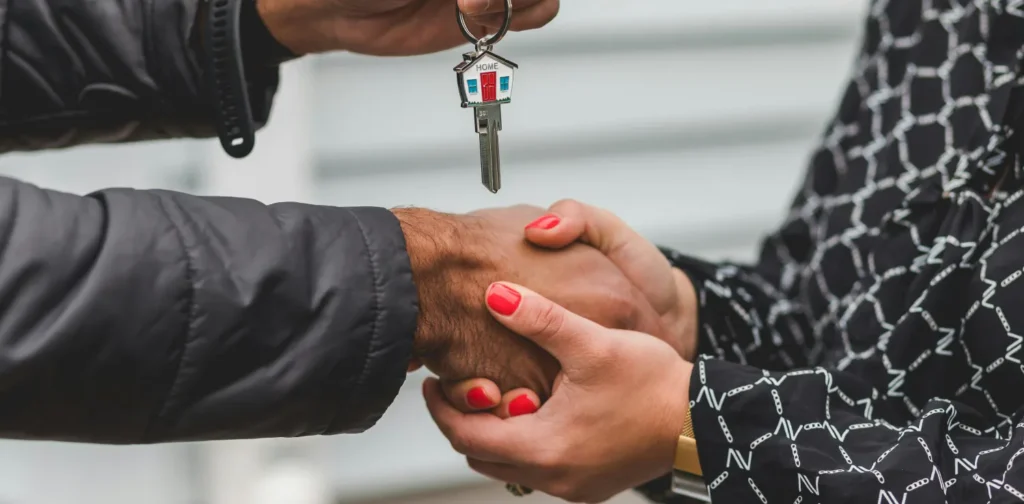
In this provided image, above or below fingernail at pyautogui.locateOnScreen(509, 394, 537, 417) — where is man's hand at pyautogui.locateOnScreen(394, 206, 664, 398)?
above

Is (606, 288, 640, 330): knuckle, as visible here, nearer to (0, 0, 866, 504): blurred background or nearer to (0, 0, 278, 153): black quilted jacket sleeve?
(0, 0, 278, 153): black quilted jacket sleeve

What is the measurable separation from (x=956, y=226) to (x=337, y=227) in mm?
592

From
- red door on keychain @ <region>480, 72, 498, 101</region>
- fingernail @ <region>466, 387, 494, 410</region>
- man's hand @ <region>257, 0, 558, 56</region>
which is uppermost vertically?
man's hand @ <region>257, 0, 558, 56</region>

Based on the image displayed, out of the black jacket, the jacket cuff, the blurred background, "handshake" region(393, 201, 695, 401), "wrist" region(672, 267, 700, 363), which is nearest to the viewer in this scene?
the black jacket

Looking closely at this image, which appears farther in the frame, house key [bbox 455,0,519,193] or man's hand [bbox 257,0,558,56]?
man's hand [bbox 257,0,558,56]

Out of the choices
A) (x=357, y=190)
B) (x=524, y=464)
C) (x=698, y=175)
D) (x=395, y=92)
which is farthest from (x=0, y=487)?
(x=698, y=175)

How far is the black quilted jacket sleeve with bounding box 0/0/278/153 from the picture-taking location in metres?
0.97

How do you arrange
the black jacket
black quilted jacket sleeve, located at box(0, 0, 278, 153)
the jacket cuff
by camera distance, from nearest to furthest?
the black jacket < the jacket cuff < black quilted jacket sleeve, located at box(0, 0, 278, 153)

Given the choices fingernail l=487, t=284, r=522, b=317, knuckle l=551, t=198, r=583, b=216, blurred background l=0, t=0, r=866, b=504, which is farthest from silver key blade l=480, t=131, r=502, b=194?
blurred background l=0, t=0, r=866, b=504

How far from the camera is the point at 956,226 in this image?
0.95m

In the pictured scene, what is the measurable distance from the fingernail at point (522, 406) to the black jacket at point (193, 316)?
0.17m

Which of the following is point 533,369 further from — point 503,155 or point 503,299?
point 503,155

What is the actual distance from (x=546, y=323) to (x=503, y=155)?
2.81ft

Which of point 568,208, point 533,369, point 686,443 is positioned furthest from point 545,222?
point 686,443
